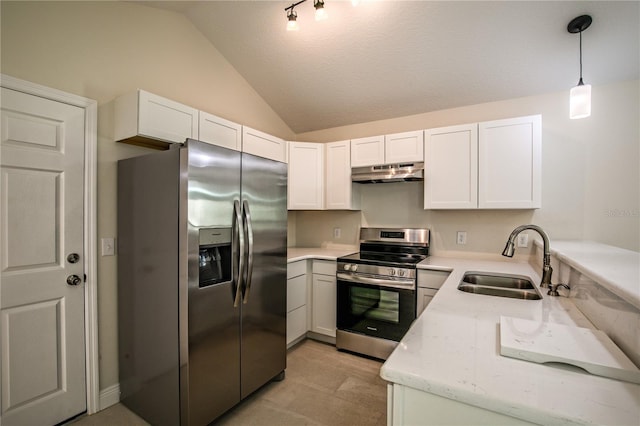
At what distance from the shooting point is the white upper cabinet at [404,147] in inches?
114

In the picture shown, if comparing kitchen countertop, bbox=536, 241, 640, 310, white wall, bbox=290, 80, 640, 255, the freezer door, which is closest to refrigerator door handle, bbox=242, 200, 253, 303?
the freezer door

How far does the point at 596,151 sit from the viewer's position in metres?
2.54

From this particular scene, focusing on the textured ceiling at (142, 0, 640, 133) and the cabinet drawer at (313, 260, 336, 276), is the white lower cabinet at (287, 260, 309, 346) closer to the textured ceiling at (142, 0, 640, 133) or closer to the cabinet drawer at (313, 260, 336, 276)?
→ the cabinet drawer at (313, 260, 336, 276)

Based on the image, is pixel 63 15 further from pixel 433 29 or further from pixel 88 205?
pixel 433 29

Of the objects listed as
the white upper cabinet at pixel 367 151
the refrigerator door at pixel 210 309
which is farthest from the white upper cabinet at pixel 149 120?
the white upper cabinet at pixel 367 151

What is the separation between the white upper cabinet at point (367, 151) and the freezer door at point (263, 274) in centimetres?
114

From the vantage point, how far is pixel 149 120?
202cm

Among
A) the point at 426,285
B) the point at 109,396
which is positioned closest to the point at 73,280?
the point at 109,396

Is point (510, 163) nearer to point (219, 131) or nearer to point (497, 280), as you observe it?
point (497, 280)

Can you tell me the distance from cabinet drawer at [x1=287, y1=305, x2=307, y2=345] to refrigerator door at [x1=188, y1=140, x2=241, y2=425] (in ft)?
2.98

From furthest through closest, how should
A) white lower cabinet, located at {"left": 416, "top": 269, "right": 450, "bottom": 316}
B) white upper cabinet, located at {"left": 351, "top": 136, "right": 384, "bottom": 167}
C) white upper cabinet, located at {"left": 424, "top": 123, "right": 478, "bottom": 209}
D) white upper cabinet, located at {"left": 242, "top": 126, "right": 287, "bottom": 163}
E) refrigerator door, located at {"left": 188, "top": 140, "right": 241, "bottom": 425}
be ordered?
white upper cabinet, located at {"left": 351, "top": 136, "right": 384, "bottom": 167}, white upper cabinet, located at {"left": 242, "top": 126, "right": 287, "bottom": 163}, white upper cabinet, located at {"left": 424, "top": 123, "right": 478, "bottom": 209}, white lower cabinet, located at {"left": 416, "top": 269, "right": 450, "bottom": 316}, refrigerator door, located at {"left": 188, "top": 140, "right": 241, "bottom": 425}

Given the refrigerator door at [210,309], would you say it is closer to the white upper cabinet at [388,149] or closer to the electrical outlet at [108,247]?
the electrical outlet at [108,247]

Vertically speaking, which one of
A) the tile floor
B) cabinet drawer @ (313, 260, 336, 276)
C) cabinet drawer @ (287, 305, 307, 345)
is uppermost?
cabinet drawer @ (313, 260, 336, 276)

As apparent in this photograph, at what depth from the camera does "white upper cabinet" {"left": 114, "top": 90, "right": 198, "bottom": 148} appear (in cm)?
197
